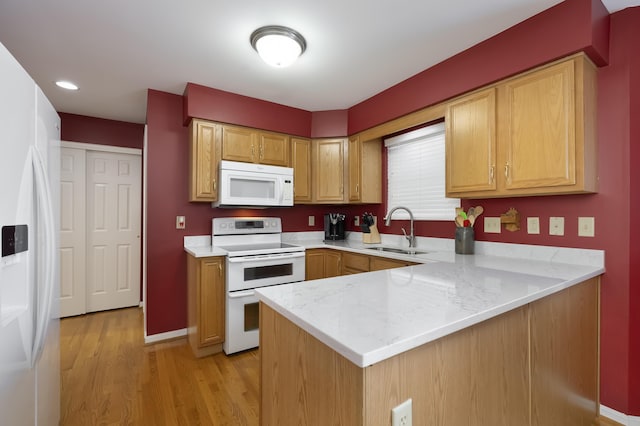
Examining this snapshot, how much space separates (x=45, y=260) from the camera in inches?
Answer: 47.7

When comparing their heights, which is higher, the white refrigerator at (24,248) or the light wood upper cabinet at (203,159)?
the light wood upper cabinet at (203,159)

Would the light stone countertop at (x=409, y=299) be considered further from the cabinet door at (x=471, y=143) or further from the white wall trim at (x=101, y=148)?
the white wall trim at (x=101, y=148)

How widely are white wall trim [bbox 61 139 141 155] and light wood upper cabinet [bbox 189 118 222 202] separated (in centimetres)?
148

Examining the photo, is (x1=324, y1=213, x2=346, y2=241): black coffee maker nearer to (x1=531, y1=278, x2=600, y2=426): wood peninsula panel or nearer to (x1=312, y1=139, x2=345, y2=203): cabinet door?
(x1=312, y1=139, x2=345, y2=203): cabinet door

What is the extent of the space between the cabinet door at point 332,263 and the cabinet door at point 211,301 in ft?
3.51

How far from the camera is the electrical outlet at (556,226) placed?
6.31 ft

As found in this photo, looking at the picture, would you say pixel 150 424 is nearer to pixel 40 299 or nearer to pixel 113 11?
pixel 40 299

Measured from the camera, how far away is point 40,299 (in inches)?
46.1

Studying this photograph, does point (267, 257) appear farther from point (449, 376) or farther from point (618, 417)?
point (618, 417)

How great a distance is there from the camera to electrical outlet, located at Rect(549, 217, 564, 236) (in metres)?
1.92

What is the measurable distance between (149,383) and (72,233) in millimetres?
2425

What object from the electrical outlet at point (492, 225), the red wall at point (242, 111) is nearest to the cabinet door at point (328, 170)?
the red wall at point (242, 111)

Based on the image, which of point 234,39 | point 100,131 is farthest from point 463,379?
point 100,131

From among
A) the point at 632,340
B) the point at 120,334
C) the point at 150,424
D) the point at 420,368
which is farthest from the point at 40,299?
the point at 632,340
